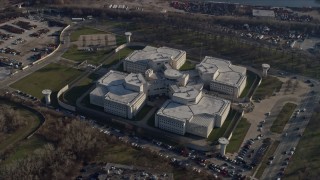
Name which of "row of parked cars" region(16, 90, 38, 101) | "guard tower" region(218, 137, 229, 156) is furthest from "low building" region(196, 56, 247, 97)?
"row of parked cars" region(16, 90, 38, 101)

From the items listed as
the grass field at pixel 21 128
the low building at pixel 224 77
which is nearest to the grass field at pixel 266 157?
the low building at pixel 224 77

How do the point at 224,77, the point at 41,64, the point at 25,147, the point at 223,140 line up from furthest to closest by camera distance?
the point at 41,64, the point at 224,77, the point at 25,147, the point at 223,140

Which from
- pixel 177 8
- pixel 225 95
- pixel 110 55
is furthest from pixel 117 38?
pixel 225 95

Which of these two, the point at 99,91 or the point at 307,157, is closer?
the point at 307,157

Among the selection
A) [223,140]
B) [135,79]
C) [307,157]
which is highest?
[135,79]

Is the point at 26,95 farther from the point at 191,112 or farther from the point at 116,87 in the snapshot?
the point at 191,112

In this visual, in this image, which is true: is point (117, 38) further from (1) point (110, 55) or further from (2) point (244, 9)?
(2) point (244, 9)

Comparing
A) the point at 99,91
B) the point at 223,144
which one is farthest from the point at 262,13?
the point at 223,144

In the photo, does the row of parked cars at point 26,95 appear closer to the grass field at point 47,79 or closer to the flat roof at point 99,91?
the grass field at point 47,79
